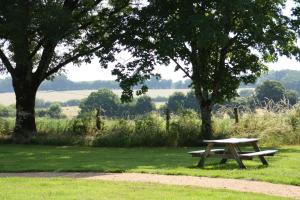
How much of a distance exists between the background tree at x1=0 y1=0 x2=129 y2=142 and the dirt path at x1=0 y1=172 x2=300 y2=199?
31.5 feet

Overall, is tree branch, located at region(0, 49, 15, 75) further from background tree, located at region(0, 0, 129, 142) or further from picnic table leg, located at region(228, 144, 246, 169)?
picnic table leg, located at region(228, 144, 246, 169)

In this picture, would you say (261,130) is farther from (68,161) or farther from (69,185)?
(69,185)

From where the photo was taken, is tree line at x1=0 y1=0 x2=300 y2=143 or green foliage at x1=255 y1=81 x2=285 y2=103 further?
green foliage at x1=255 y1=81 x2=285 y2=103

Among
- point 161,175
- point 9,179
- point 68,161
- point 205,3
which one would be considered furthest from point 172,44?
point 9,179

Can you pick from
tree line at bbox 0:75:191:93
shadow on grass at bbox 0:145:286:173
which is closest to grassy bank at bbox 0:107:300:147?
shadow on grass at bbox 0:145:286:173

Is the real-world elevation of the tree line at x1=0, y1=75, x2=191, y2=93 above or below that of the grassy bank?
above

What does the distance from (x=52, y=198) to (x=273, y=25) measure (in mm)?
15408

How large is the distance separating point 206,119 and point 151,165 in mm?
9759

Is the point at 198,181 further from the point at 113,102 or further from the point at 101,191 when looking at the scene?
the point at 113,102

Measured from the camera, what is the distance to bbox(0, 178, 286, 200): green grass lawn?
9805mm

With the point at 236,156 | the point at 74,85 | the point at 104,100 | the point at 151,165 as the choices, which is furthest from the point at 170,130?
the point at 74,85

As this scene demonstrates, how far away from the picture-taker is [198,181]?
12.0 metres

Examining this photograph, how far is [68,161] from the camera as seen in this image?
1627 cm

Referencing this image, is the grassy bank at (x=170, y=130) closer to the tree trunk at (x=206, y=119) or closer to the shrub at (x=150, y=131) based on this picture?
the shrub at (x=150, y=131)
